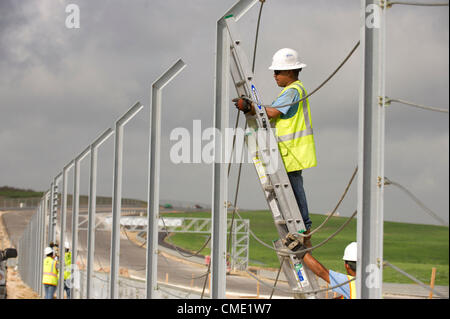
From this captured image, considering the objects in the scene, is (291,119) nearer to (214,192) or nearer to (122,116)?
(214,192)

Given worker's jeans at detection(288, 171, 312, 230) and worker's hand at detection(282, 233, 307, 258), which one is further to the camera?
worker's jeans at detection(288, 171, 312, 230)

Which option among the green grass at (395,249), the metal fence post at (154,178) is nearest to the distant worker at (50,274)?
the metal fence post at (154,178)

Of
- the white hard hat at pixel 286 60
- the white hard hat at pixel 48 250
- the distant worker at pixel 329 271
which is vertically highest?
the white hard hat at pixel 286 60

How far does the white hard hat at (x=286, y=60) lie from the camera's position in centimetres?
527

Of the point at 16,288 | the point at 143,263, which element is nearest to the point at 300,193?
the point at 16,288

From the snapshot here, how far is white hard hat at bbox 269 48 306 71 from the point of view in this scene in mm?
5273

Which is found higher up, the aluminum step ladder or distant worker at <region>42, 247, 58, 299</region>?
the aluminum step ladder

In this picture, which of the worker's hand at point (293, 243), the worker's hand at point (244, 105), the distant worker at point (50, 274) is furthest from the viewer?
the distant worker at point (50, 274)

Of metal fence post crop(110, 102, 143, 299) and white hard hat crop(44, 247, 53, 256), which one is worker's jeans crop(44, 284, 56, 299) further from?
metal fence post crop(110, 102, 143, 299)

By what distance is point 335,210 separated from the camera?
412 cm

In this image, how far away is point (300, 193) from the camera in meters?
5.25

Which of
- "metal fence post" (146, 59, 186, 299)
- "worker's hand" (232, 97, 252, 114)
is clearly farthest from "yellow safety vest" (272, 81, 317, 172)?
"metal fence post" (146, 59, 186, 299)

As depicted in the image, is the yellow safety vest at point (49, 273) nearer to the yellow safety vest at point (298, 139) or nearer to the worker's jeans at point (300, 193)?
the worker's jeans at point (300, 193)

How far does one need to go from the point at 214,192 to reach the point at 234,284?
120 ft
